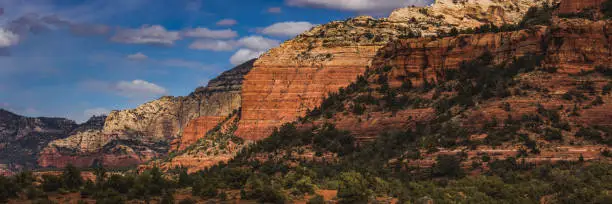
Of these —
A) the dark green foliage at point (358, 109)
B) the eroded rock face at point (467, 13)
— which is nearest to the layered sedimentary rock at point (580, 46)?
the dark green foliage at point (358, 109)

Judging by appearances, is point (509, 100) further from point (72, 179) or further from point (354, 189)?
point (72, 179)

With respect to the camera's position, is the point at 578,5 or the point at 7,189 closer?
the point at 7,189

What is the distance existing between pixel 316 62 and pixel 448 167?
5533 cm

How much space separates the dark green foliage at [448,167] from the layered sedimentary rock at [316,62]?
47538mm

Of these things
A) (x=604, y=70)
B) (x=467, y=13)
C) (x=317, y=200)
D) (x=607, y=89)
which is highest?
(x=467, y=13)

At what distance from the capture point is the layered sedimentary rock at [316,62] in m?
116

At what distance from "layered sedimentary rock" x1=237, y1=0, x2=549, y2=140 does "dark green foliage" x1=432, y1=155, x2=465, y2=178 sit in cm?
4754

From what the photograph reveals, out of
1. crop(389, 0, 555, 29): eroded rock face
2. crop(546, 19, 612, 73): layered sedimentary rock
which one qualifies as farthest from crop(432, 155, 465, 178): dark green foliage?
crop(389, 0, 555, 29): eroded rock face

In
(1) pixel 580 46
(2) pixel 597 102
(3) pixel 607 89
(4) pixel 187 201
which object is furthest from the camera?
(1) pixel 580 46

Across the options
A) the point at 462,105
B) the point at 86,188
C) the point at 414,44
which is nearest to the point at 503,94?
the point at 462,105

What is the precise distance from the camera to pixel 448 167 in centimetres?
6575

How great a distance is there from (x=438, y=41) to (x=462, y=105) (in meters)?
13.9

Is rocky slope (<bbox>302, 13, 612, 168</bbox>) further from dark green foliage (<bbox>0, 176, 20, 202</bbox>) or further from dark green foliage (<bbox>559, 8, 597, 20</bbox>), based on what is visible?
dark green foliage (<bbox>0, 176, 20, 202</bbox>)

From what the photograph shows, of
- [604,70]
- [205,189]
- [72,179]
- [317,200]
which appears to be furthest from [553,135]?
[72,179]
